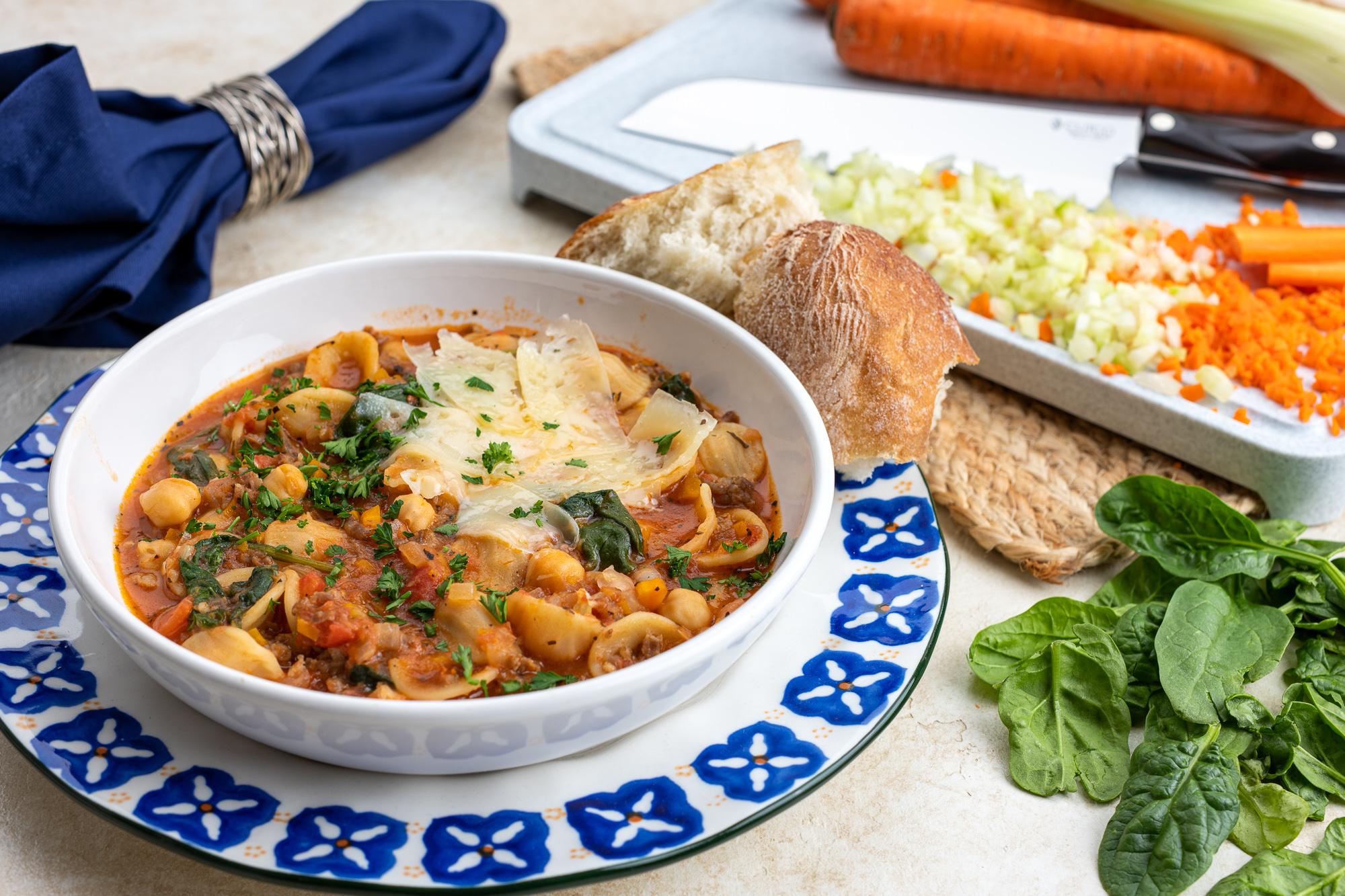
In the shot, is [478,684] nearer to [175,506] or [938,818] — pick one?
[175,506]

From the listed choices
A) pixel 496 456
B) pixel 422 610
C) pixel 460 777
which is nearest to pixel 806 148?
pixel 496 456

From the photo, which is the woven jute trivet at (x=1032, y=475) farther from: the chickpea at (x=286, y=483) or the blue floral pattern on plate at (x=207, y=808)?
the blue floral pattern on plate at (x=207, y=808)

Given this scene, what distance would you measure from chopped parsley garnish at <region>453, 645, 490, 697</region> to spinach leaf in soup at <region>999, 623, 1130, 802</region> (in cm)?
137

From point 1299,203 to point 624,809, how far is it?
449 cm

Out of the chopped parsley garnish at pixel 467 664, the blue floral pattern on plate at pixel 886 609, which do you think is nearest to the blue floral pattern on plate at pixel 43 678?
the chopped parsley garnish at pixel 467 664

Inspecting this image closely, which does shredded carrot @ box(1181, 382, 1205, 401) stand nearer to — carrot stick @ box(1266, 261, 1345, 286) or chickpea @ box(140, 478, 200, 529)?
carrot stick @ box(1266, 261, 1345, 286)

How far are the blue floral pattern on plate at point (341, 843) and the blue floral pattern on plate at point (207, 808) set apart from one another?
9 cm

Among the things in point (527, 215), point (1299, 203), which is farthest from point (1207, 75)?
point (527, 215)

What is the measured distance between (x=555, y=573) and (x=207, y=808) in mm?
919

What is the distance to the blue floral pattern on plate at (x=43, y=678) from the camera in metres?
2.65

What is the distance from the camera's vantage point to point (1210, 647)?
10.5 feet

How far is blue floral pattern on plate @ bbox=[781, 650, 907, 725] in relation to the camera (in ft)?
8.96

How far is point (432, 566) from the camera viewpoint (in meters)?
2.93

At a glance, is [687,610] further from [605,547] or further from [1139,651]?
[1139,651]
